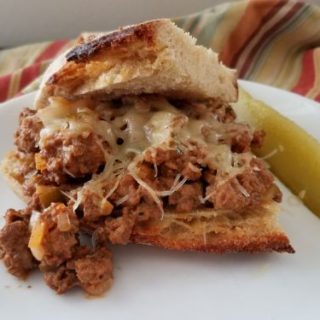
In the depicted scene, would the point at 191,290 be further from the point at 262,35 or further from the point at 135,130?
the point at 262,35

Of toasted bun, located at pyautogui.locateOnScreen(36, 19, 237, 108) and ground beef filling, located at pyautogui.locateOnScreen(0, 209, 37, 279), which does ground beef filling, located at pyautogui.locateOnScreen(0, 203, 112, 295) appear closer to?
ground beef filling, located at pyautogui.locateOnScreen(0, 209, 37, 279)

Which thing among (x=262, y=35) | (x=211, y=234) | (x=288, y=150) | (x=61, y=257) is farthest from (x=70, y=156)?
(x=262, y=35)

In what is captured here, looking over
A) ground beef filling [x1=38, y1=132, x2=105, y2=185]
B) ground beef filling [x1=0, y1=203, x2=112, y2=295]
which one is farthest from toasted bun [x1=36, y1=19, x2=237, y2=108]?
ground beef filling [x1=0, y1=203, x2=112, y2=295]

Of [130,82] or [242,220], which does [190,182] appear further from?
[130,82]

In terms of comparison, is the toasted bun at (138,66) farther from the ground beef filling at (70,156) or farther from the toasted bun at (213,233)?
the toasted bun at (213,233)

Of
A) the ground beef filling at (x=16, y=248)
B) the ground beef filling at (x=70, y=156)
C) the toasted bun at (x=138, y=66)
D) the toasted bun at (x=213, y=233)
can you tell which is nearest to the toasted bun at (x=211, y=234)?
the toasted bun at (x=213, y=233)
